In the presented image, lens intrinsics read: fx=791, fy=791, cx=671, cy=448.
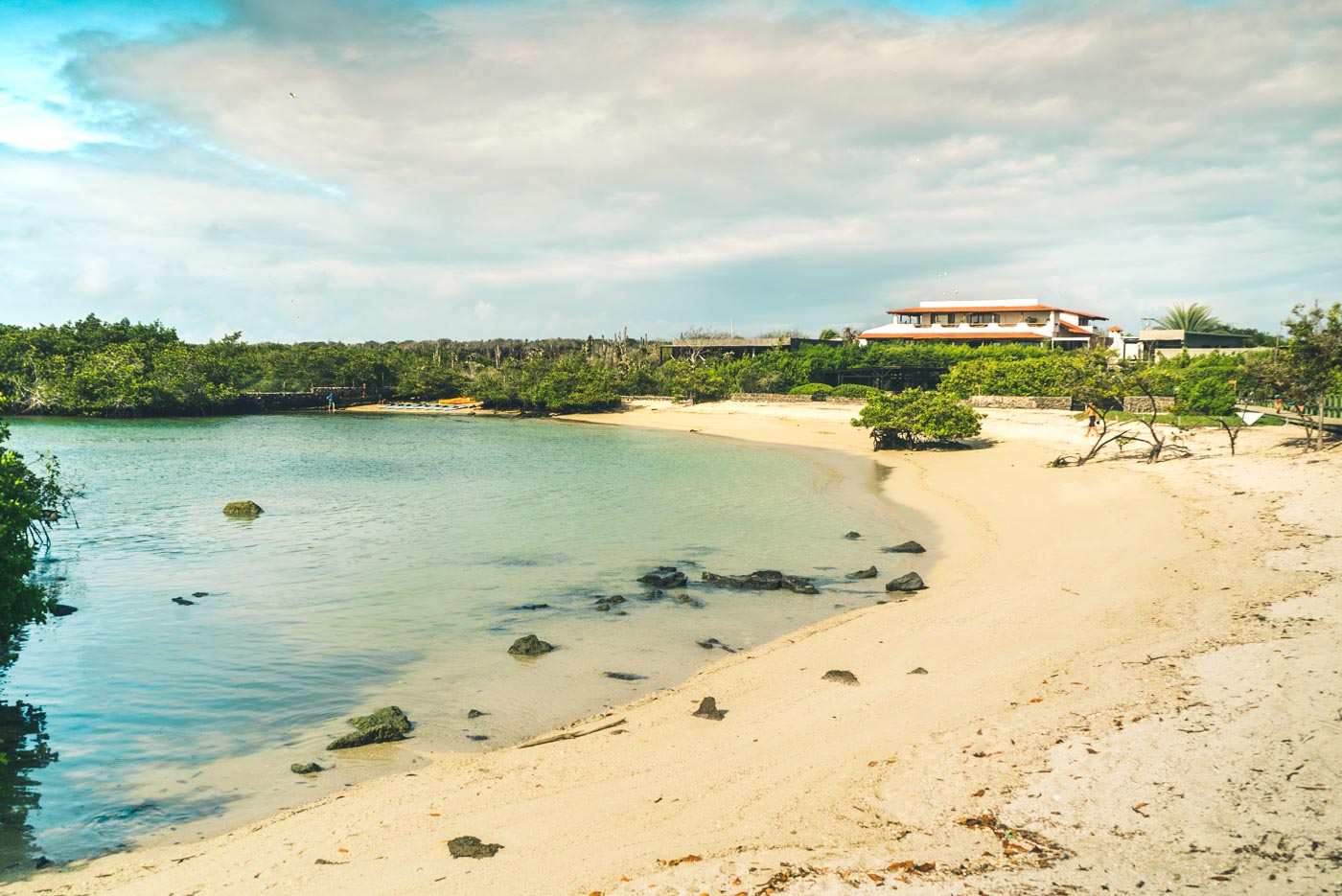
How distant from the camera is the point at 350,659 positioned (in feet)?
39.8

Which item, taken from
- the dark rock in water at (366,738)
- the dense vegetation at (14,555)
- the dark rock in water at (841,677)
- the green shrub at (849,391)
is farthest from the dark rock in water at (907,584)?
the green shrub at (849,391)

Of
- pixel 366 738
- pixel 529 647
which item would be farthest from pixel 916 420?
pixel 366 738

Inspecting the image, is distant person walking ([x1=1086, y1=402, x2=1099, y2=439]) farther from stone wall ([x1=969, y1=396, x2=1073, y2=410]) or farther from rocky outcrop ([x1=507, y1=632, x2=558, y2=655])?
rocky outcrop ([x1=507, y1=632, x2=558, y2=655])

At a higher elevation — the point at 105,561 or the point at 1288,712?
the point at 1288,712

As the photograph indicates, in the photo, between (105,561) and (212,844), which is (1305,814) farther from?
(105,561)

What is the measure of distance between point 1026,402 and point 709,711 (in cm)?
4099

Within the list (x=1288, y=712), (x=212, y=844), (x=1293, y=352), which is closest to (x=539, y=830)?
(x=212, y=844)

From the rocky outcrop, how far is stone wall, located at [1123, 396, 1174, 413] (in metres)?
36.2

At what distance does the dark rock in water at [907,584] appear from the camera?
14.8m

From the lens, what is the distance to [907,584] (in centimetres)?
1486

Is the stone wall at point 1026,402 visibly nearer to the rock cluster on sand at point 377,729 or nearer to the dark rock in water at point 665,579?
the dark rock in water at point 665,579

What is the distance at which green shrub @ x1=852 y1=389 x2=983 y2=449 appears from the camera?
3438 cm

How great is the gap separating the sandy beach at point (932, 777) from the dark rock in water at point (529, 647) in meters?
2.64

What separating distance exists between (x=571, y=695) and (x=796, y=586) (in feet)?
20.8
